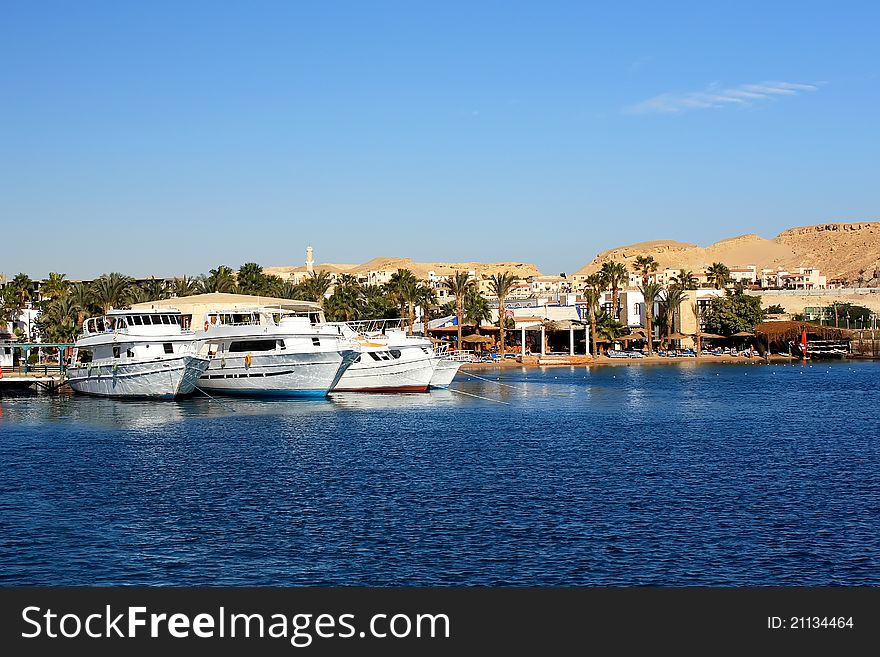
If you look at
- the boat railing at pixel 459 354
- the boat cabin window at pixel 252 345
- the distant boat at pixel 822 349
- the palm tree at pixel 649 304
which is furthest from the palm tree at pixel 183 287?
the distant boat at pixel 822 349

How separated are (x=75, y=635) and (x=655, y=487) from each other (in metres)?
22.5

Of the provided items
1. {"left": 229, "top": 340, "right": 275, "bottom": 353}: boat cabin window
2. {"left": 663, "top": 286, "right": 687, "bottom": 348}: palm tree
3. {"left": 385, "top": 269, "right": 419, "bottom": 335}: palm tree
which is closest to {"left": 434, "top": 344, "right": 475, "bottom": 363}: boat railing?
{"left": 385, "top": 269, "right": 419, "bottom": 335}: palm tree

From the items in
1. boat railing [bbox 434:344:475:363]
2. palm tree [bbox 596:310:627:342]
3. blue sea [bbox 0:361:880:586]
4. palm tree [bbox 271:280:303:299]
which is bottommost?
blue sea [bbox 0:361:880:586]

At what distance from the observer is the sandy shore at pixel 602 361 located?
125m

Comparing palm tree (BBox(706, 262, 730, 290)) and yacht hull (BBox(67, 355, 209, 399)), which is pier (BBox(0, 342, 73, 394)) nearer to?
yacht hull (BBox(67, 355, 209, 399))

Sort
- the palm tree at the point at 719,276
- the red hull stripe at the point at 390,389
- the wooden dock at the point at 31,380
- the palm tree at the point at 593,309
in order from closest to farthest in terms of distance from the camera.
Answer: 1. the red hull stripe at the point at 390,389
2. the wooden dock at the point at 31,380
3. the palm tree at the point at 593,309
4. the palm tree at the point at 719,276

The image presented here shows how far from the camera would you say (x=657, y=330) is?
15125cm

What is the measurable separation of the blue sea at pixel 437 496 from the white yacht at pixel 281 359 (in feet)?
15.7

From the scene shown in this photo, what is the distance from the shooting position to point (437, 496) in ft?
119

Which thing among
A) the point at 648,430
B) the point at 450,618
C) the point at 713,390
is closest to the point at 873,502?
the point at 450,618

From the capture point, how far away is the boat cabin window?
7331cm

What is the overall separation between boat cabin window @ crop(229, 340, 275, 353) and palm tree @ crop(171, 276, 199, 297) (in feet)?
140

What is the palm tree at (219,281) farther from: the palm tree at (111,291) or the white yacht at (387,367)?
the white yacht at (387,367)

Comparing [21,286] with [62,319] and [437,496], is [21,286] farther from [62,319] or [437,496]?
[437,496]
